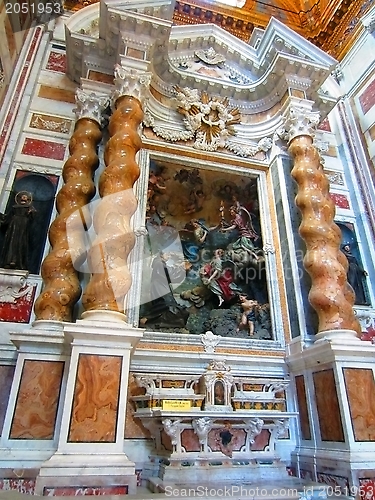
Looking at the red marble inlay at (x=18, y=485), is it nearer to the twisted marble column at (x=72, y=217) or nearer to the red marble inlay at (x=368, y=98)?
the twisted marble column at (x=72, y=217)

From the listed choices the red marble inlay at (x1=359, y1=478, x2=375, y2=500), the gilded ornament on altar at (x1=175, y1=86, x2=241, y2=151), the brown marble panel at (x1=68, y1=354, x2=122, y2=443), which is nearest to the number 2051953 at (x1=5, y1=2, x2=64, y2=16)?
the gilded ornament on altar at (x1=175, y1=86, x2=241, y2=151)

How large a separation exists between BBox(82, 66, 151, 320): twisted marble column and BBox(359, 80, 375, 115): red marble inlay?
14.6 feet

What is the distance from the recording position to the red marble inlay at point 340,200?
278 inches

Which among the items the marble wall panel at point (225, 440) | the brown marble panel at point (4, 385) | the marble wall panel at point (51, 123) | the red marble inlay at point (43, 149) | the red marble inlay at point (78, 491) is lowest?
the red marble inlay at point (78, 491)

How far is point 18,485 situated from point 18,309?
1908 millimetres

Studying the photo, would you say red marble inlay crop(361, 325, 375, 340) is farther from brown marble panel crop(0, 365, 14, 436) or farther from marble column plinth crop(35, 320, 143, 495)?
brown marble panel crop(0, 365, 14, 436)

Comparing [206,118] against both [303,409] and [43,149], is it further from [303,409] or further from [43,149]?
[303,409]

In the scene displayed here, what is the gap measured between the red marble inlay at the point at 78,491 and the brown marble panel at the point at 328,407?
2.17m

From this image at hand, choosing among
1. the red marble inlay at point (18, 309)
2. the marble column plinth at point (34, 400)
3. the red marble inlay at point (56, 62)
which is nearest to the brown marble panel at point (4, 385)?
the marble column plinth at point (34, 400)

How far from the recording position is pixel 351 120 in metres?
8.12

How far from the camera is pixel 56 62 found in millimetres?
6977

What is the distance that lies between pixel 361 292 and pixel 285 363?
1951mm

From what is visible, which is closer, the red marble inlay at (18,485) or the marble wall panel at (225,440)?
the red marble inlay at (18,485)

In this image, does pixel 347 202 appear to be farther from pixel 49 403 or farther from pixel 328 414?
pixel 49 403
